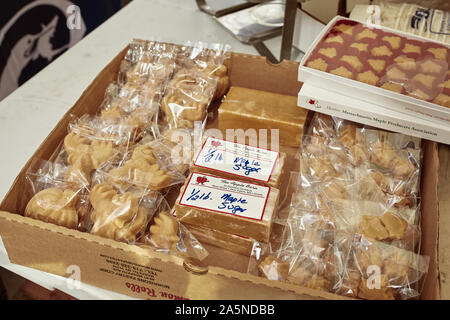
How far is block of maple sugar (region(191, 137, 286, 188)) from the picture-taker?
41.2 inches

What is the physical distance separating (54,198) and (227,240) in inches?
18.3

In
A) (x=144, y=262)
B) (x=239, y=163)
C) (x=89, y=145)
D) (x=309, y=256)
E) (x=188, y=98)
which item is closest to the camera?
(x=144, y=262)

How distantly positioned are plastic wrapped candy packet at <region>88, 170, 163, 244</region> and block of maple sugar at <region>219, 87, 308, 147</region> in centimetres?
39

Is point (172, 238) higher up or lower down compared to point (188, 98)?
lower down

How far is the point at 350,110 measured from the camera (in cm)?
113

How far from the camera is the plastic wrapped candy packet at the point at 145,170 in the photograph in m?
1.08

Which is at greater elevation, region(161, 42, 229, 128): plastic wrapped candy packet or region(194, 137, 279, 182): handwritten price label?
region(161, 42, 229, 128): plastic wrapped candy packet

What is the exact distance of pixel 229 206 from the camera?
973 mm

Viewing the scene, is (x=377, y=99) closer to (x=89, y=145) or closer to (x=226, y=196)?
(x=226, y=196)

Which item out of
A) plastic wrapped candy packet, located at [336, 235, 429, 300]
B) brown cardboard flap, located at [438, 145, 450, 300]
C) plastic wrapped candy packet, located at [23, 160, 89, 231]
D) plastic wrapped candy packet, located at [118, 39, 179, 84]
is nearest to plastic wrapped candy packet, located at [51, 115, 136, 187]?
plastic wrapped candy packet, located at [23, 160, 89, 231]

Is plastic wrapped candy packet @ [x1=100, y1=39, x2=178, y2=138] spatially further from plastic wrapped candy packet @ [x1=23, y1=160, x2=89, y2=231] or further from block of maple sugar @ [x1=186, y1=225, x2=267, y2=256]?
block of maple sugar @ [x1=186, y1=225, x2=267, y2=256]

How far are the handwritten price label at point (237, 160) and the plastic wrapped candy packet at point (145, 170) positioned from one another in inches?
3.9

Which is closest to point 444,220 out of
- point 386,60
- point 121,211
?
point 386,60
